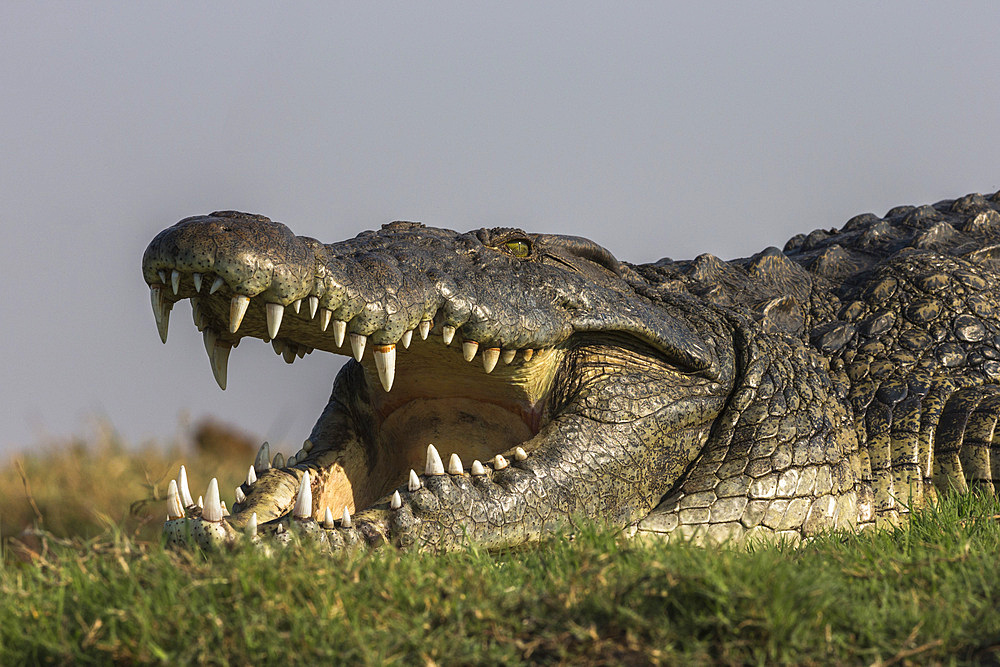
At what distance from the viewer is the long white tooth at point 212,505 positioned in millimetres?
2982

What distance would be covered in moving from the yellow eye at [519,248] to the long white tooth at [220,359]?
1.32 meters

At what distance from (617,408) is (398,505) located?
47.0 inches

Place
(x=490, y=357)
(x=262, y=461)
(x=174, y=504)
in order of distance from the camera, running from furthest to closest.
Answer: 1. (x=262, y=461)
2. (x=490, y=357)
3. (x=174, y=504)

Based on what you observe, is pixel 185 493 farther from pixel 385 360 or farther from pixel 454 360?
pixel 454 360

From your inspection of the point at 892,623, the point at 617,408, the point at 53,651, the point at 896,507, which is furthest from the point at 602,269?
the point at 53,651

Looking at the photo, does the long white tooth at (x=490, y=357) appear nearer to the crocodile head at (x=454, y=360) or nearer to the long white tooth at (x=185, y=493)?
the crocodile head at (x=454, y=360)

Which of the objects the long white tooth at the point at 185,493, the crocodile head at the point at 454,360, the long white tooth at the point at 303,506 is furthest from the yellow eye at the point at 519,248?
the long white tooth at the point at 185,493

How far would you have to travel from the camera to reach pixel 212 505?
2990 millimetres

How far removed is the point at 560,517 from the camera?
3.69 meters

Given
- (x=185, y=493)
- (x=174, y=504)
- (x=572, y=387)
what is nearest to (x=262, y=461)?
(x=185, y=493)

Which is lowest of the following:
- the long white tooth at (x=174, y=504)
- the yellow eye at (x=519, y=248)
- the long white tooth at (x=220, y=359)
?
the long white tooth at (x=174, y=504)

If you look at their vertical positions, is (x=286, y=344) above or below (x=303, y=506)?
above

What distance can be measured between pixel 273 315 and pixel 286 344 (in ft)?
2.00

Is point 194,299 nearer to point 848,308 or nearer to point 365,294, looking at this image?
point 365,294
